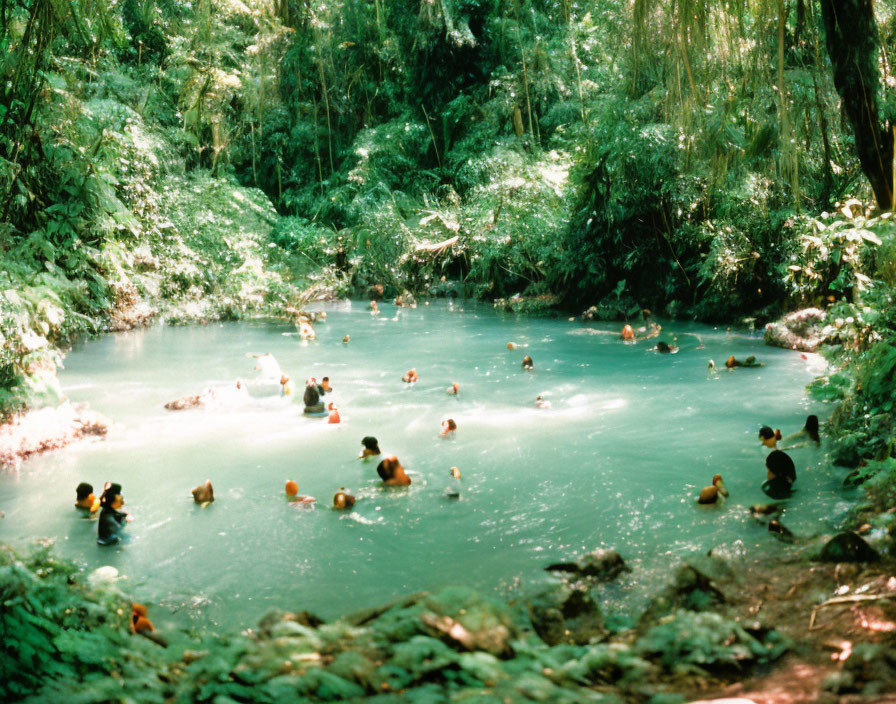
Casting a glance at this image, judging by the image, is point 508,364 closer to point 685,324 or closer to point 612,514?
point 685,324

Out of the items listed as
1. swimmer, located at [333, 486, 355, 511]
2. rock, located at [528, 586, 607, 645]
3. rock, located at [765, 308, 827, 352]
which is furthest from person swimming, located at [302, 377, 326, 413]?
rock, located at [765, 308, 827, 352]

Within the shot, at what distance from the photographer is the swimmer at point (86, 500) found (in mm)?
5363

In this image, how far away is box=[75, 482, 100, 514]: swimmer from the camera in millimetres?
5363

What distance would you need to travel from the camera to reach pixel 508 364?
34.2 ft

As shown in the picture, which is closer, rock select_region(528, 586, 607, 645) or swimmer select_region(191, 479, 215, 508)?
rock select_region(528, 586, 607, 645)

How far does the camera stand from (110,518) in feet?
16.0

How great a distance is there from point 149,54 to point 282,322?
1099 cm

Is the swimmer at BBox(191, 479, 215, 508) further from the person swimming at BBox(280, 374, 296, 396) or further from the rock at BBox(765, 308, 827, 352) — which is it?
the rock at BBox(765, 308, 827, 352)

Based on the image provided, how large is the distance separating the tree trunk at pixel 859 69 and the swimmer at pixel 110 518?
15.5ft

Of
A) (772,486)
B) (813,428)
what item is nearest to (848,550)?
(772,486)

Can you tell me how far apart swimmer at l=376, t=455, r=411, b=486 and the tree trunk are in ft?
11.5

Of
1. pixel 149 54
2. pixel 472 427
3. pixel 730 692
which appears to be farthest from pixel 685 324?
pixel 149 54

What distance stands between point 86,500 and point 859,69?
17.4 ft

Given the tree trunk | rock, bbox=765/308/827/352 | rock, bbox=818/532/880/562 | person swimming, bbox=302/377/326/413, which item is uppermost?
the tree trunk
